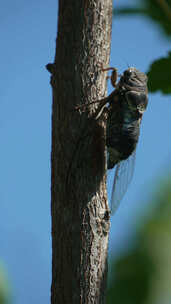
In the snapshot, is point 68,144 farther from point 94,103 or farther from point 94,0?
point 94,0

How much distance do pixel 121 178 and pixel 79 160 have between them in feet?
2.41

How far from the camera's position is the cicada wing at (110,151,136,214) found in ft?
7.11

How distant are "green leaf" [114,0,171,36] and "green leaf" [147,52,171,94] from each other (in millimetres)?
140

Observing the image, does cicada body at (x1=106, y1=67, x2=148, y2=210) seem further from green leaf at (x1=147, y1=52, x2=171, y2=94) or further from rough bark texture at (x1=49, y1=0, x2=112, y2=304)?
green leaf at (x1=147, y1=52, x2=171, y2=94)

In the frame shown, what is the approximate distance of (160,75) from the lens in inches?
50.2

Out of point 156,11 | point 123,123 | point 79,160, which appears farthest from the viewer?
point 123,123

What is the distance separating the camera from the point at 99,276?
153 cm

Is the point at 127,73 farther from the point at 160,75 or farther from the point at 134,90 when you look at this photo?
the point at 160,75

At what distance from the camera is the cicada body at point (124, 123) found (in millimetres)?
2014

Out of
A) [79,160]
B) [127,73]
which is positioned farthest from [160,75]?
[127,73]

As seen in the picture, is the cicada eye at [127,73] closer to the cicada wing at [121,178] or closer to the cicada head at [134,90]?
the cicada head at [134,90]

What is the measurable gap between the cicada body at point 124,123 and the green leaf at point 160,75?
64cm

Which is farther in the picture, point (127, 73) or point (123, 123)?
point (127, 73)

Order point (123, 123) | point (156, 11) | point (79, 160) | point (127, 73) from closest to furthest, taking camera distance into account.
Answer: point (156, 11), point (79, 160), point (123, 123), point (127, 73)
